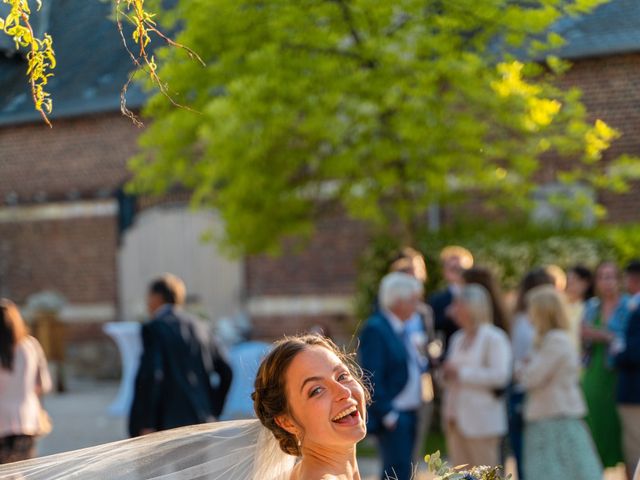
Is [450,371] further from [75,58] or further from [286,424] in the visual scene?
[286,424]

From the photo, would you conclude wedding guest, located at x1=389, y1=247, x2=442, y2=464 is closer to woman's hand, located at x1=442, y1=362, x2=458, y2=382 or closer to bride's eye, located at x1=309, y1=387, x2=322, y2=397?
woman's hand, located at x1=442, y1=362, x2=458, y2=382

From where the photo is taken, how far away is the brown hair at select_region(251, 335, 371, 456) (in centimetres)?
339

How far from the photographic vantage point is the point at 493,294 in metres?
7.95

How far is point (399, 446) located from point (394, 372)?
473 millimetres

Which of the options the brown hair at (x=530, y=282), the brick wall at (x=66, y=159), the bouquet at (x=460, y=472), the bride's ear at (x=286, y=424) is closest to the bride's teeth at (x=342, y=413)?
the bride's ear at (x=286, y=424)

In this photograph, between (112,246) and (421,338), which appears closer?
(421,338)

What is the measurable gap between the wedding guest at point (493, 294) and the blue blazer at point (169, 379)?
2.00m

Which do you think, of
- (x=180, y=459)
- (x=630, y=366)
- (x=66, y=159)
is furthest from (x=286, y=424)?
(x=66, y=159)

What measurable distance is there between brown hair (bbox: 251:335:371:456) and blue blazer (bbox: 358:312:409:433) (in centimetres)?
367

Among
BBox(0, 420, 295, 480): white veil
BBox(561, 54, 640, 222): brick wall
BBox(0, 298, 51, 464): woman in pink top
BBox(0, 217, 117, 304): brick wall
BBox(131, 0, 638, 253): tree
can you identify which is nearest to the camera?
BBox(0, 420, 295, 480): white veil

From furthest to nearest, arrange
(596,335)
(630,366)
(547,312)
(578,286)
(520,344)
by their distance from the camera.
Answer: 1. (578,286)
2. (520,344)
3. (596,335)
4. (630,366)
5. (547,312)

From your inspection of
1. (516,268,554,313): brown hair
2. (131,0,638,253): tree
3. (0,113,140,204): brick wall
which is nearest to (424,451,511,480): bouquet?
(131,0,638,253): tree

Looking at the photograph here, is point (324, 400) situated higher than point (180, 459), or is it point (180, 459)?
point (324, 400)

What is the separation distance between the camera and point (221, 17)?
6.06 meters
